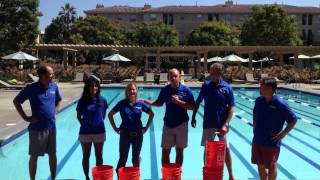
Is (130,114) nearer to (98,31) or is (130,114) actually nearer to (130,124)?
(130,124)

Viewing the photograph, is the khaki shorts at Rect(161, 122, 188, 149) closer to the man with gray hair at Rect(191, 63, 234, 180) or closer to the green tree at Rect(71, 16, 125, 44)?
the man with gray hair at Rect(191, 63, 234, 180)

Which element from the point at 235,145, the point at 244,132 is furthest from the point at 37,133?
the point at 244,132

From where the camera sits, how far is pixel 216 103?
5.69m

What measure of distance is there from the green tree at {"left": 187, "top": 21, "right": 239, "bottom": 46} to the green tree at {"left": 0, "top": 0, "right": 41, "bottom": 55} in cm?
3190

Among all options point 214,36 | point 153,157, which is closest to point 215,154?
point 153,157

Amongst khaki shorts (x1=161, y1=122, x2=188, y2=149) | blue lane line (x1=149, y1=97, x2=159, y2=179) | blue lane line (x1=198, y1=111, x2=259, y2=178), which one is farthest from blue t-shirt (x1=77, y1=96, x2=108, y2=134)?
blue lane line (x1=198, y1=111, x2=259, y2=178)

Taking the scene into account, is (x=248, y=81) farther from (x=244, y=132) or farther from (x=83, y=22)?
(x=83, y=22)

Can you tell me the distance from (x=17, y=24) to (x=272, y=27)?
32508 mm

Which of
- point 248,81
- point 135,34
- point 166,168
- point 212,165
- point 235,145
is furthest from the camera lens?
point 135,34

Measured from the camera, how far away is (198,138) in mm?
10594

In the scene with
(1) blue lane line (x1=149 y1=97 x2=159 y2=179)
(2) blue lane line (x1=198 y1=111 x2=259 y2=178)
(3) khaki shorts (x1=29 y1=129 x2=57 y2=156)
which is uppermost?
(3) khaki shorts (x1=29 y1=129 x2=57 y2=156)

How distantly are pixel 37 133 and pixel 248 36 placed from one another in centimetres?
5318

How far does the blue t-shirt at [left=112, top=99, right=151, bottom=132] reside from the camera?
5.56 meters

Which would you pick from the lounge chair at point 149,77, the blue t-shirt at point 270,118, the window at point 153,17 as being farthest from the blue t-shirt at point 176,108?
the window at point 153,17
